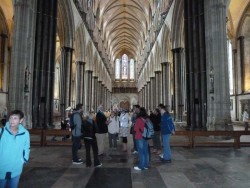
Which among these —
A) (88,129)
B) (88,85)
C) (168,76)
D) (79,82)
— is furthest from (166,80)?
(88,129)

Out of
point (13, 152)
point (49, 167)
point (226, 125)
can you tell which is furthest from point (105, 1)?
point (13, 152)

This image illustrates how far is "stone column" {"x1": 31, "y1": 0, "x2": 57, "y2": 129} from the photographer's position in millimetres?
14102

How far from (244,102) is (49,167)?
2134 cm

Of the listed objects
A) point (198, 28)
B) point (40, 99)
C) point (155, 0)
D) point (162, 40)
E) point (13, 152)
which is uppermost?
point (155, 0)

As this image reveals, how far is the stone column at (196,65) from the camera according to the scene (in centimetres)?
1427

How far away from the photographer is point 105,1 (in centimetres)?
3931

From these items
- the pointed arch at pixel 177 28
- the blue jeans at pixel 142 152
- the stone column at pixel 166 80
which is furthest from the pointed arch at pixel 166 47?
the blue jeans at pixel 142 152

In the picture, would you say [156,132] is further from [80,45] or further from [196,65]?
[80,45]

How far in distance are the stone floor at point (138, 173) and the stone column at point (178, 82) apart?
44.8ft

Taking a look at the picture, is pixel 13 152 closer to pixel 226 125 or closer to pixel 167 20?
pixel 226 125

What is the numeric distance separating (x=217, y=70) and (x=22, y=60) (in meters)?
10.5

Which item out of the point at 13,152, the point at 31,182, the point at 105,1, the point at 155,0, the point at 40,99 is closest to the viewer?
the point at 13,152

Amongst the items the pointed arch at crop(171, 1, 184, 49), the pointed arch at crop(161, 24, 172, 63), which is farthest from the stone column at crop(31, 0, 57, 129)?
the pointed arch at crop(161, 24, 172, 63)

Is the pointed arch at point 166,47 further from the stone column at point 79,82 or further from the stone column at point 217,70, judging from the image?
the stone column at point 217,70
